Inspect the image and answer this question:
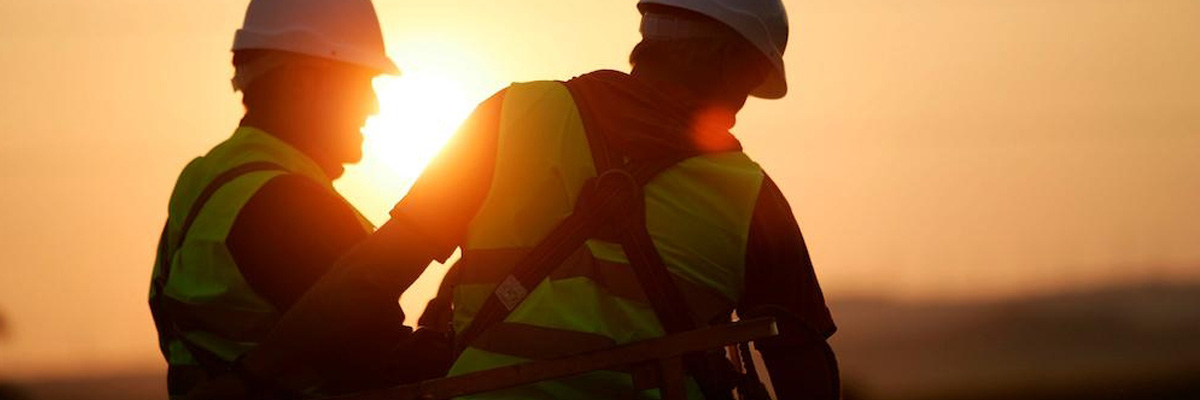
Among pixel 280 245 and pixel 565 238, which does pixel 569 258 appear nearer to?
pixel 565 238

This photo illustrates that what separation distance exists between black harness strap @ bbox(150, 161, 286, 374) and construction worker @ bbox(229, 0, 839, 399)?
87.1 inches

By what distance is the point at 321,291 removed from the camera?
6574 mm

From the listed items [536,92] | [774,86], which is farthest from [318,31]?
[536,92]

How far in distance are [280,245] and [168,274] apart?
24.8 inches

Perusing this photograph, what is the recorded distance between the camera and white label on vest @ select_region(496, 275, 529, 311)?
6.56 m

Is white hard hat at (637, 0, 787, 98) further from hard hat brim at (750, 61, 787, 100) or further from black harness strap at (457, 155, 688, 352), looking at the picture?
black harness strap at (457, 155, 688, 352)

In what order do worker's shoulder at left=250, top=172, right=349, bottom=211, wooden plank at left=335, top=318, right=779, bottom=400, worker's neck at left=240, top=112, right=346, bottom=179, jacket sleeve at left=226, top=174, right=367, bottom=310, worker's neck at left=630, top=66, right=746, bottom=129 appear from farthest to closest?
worker's neck at left=240, top=112, right=346, bottom=179, worker's shoulder at left=250, top=172, right=349, bottom=211, jacket sleeve at left=226, top=174, right=367, bottom=310, worker's neck at left=630, top=66, right=746, bottom=129, wooden plank at left=335, top=318, right=779, bottom=400

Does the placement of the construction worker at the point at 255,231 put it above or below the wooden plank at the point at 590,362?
above

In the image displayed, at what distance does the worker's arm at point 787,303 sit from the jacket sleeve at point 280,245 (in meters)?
2.24

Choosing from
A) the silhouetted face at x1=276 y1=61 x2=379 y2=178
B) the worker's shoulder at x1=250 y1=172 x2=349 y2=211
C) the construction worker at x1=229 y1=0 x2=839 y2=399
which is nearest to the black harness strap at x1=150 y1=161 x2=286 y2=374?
the worker's shoulder at x1=250 y1=172 x2=349 y2=211

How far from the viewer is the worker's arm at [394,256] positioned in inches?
257

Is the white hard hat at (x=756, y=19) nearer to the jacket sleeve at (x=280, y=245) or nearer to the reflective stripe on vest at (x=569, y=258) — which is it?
the reflective stripe on vest at (x=569, y=258)

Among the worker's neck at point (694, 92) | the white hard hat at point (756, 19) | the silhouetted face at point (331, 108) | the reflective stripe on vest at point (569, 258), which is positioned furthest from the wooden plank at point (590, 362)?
the silhouetted face at point (331, 108)

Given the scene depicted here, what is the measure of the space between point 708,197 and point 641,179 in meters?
0.23
